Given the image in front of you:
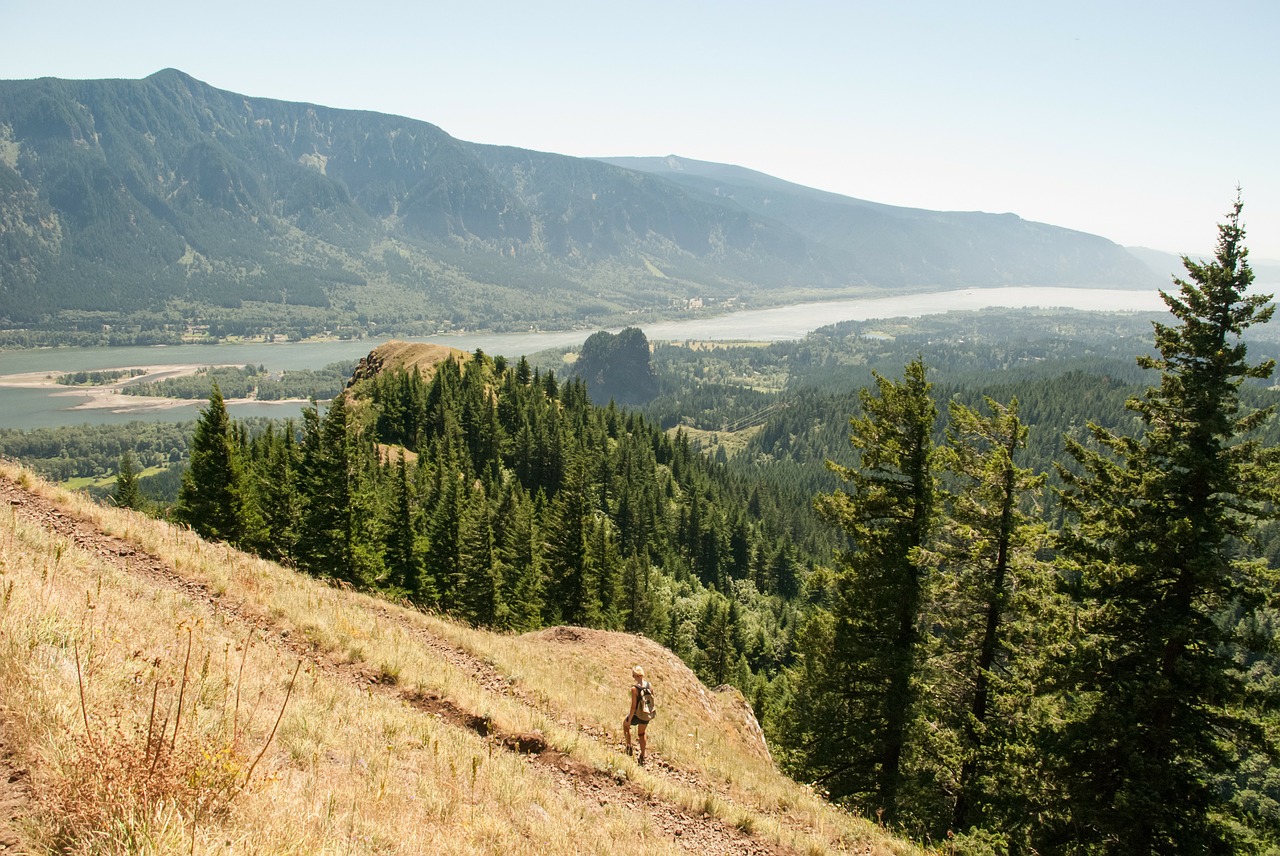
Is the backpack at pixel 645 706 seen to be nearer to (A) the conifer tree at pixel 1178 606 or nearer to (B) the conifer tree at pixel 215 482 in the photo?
(A) the conifer tree at pixel 1178 606

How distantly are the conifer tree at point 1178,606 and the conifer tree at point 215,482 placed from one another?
36.1 m

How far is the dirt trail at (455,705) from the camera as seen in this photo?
10.9 metres

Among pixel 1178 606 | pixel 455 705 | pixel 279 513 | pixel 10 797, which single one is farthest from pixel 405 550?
pixel 1178 606

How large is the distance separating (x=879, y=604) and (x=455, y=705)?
10.8 metres

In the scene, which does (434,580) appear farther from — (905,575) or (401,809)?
(401,809)

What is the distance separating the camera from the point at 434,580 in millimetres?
40312

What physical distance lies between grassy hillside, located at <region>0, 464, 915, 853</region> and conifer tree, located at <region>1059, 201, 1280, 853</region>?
4.73 m

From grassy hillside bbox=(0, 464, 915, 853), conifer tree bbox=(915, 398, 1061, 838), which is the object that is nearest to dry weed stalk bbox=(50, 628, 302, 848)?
grassy hillside bbox=(0, 464, 915, 853)

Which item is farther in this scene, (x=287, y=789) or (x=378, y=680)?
(x=378, y=680)

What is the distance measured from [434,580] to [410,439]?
46.3 m

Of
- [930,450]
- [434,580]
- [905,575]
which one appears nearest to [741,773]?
[905,575]

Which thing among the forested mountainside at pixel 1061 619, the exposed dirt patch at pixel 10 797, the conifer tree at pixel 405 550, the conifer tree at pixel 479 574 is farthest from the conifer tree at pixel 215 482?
the exposed dirt patch at pixel 10 797

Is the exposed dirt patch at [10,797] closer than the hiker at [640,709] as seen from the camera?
Yes

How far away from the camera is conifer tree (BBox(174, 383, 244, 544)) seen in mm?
33125
